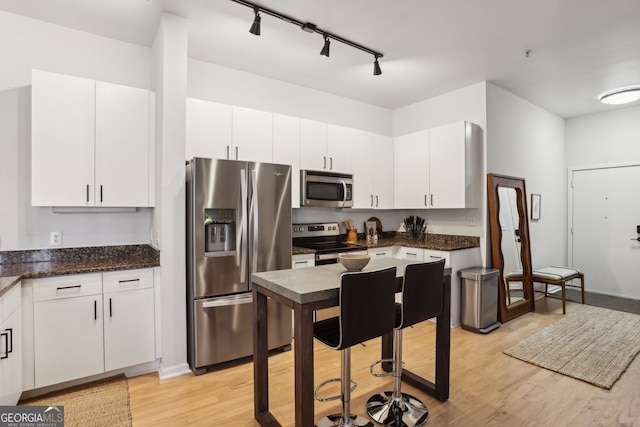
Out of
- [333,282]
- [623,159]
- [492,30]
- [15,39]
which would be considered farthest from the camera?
[623,159]

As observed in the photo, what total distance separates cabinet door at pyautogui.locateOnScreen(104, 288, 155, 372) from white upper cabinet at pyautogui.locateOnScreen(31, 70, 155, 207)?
31.2 inches

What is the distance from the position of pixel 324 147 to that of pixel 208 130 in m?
1.40

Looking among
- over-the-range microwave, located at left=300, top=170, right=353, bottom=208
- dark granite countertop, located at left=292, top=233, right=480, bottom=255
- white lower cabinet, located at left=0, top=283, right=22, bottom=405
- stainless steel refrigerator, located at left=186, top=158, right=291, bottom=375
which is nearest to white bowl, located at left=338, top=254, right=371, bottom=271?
stainless steel refrigerator, located at left=186, top=158, right=291, bottom=375

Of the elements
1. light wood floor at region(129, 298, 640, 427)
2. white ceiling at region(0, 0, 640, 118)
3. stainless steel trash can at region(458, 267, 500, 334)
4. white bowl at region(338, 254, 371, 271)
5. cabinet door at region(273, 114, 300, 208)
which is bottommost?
light wood floor at region(129, 298, 640, 427)

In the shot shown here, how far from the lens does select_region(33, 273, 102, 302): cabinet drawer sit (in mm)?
2309

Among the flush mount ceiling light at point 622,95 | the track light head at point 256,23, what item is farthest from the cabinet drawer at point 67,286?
the flush mount ceiling light at point 622,95

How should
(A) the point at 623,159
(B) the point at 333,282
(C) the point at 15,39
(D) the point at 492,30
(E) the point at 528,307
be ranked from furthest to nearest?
(A) the point at 623,159, (E) the point at 528,307, (D) the point at 492,30, (C) the point at 15,39, (B) the point at 333,282

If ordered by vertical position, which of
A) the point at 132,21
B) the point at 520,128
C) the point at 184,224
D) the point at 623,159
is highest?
the point at 132,21

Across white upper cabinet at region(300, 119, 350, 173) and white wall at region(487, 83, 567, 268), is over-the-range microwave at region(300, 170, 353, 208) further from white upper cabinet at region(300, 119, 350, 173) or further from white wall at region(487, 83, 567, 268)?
white wall at region(487, 83, 567, 268)

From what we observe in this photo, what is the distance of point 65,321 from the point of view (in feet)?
7.84

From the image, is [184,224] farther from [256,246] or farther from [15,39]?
[15,39]

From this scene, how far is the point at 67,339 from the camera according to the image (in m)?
2.40

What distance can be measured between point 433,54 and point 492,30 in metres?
0.58

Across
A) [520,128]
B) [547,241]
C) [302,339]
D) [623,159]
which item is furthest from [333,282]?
[623,159]
